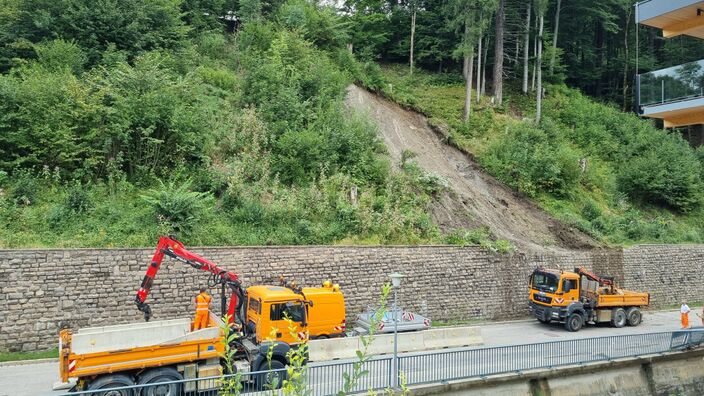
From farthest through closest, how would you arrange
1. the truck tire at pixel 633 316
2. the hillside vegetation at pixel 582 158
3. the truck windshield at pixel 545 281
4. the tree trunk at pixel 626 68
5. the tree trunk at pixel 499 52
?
the tree trunk at pixel 626 68, the tree trunk at pixel 499 52, the hillside vegetation at pixel 582 158, the truck tire at pixel 633 316, the truck windshield at pixel 545 281

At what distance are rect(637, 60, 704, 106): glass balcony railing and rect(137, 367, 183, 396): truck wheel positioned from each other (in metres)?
17.1

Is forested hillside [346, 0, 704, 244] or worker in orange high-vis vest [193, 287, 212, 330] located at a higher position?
forested hillside [346, 0, 704, 244]

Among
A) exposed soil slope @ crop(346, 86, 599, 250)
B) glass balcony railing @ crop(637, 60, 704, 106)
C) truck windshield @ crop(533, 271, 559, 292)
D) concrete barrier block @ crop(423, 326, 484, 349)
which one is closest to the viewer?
glass balcony railing @ crop(637, 60, 704, 106)

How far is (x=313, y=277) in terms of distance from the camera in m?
18.1

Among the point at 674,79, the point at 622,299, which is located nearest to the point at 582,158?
the point at 622,299

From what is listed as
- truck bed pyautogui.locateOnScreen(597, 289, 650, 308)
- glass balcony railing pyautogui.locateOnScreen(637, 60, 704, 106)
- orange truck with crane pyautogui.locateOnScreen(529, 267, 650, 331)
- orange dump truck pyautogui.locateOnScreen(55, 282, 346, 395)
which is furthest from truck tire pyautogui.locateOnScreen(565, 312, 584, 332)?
orange dump truck pyautogui.locateOnScreen(55, 282, 346, 395)

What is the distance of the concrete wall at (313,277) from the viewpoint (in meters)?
14.4

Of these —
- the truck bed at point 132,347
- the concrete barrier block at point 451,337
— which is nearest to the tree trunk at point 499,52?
the concrete barrier block at point 451,337

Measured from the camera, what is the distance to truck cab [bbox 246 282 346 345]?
1307cm

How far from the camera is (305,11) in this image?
33250 millimetres

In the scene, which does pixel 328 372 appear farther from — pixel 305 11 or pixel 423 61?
pixel 423 61

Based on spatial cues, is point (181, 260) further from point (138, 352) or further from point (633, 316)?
point (633, 316)

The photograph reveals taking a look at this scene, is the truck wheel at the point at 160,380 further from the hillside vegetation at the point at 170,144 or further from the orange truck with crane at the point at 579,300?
the orange truck with crane at the point at 579,300

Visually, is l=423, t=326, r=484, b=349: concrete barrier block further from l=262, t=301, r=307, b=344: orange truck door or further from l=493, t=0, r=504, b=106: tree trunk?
l=493, t=0, r=504, b=106: tree trunk
